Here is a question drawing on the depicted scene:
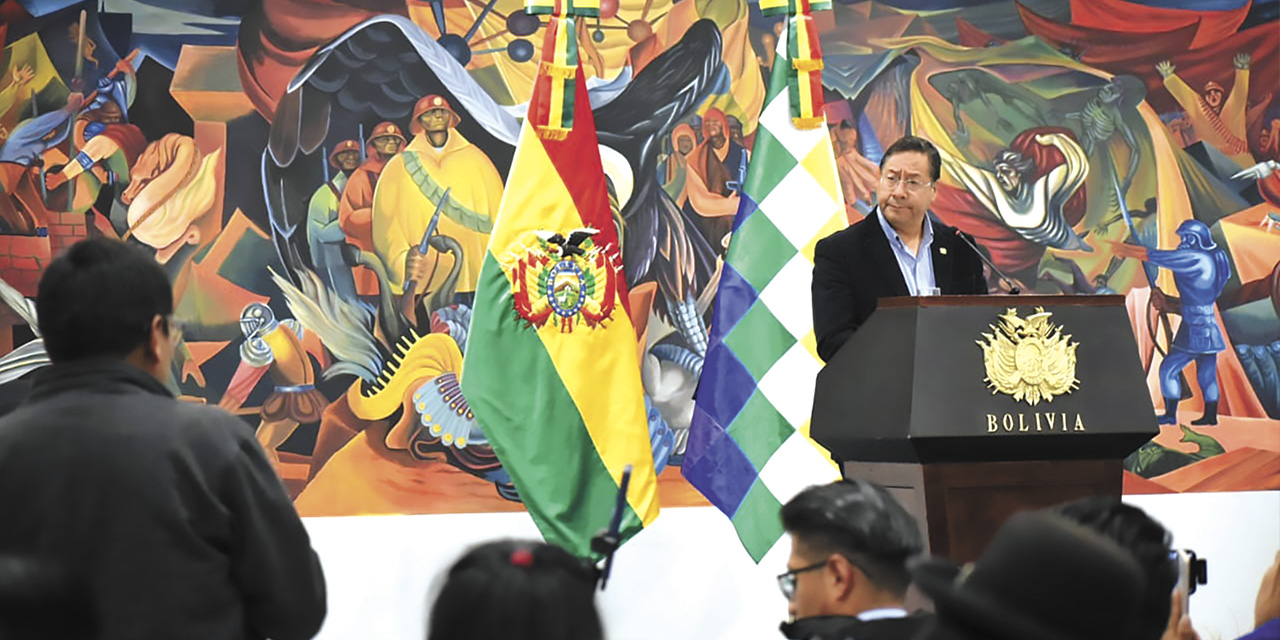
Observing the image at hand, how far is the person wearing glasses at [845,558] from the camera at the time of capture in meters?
2.27

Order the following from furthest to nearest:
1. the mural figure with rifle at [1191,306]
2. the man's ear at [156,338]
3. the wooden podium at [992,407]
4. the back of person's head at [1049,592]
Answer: the mural figure with rifle at [1191,306] → the wooden podium at [992,407] → the man's ear at [156,338] → the back of person's head at [1049,592]

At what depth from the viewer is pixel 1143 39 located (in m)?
6.29

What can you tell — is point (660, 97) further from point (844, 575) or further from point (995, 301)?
point (844, 575)

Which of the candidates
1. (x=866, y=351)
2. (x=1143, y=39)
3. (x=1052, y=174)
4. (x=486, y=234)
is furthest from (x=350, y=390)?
(x=1143, y=39)

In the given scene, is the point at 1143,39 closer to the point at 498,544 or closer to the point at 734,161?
the point at 734,161

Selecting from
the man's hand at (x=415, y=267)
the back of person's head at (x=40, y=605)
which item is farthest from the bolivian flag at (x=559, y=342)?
the back of person's head at (x=40, y=605)

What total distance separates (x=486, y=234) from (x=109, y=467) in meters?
3.63

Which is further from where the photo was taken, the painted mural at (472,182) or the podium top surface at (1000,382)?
the painted mural at (472,182)

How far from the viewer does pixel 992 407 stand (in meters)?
2.98

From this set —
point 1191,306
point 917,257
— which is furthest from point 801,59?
point 1191,306

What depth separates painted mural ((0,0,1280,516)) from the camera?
5508 millimetres

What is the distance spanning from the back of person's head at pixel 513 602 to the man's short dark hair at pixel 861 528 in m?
0.92

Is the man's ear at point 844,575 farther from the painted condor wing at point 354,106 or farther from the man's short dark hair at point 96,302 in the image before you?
the painted condor wing at point 354,106

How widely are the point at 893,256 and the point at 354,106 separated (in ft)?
9.42
